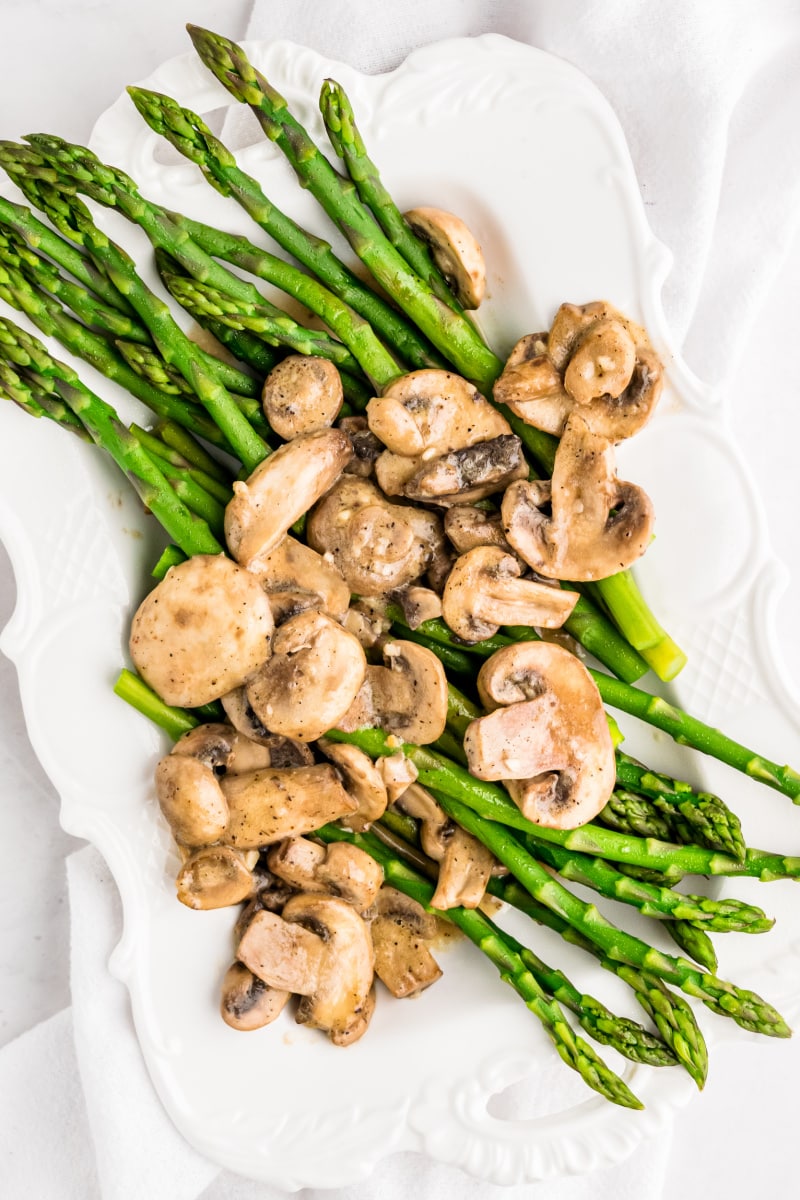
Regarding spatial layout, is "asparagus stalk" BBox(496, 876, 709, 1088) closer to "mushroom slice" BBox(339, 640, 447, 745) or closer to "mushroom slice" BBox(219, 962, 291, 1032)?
"mushroom slice" BBox(339, 640, 447, 745)

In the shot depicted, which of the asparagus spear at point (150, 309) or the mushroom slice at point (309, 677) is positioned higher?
the asparagus spear at point (150, 309)

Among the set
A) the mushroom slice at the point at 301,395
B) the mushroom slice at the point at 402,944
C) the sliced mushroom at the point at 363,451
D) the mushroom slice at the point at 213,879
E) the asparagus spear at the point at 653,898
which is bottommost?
the mushroom slice at the point at 402,944

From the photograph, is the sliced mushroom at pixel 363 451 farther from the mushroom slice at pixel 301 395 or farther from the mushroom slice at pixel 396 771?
the mushroom slice at pixel 396 771

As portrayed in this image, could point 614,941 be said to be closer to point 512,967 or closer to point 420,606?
point 512,967

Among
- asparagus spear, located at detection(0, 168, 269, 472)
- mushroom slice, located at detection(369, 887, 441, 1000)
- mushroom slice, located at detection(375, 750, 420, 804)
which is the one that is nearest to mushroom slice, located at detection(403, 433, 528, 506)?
asparagus spear, located at detection(0, 168, 269, 472)

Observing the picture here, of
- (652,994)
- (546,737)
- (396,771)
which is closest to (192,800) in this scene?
(396,771)

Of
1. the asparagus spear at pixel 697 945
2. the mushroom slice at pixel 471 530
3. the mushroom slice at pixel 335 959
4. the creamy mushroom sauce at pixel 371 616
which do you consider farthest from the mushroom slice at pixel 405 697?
the asparagus spear at pixel 697 945
